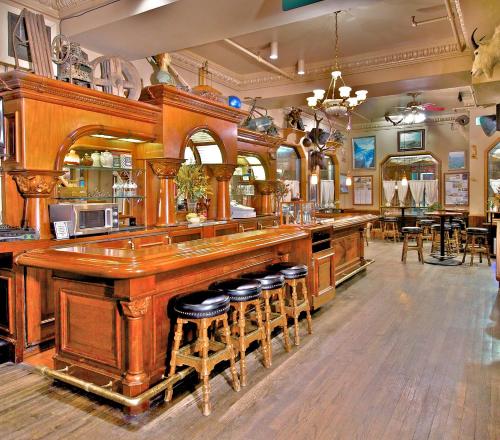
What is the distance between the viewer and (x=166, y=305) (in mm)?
3084

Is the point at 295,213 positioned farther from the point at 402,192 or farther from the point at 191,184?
the point at 402,192

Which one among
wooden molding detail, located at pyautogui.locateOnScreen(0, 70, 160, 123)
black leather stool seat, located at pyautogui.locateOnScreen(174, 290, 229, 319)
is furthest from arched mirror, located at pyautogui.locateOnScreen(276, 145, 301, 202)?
black leather stool seat, located at pyautogui.locateOnScreen(174, 290, 229, 319)

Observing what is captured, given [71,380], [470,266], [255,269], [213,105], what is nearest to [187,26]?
[213,105]

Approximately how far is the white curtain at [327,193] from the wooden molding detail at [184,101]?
6547mm

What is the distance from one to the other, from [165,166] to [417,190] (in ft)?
33.4

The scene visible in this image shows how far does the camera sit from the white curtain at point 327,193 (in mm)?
12477

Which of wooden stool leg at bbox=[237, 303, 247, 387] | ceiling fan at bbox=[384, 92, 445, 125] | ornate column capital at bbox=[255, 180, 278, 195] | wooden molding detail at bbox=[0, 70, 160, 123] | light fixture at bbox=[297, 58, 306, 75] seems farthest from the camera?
ceiling fan at bbox=[384, 92, 445, 125]

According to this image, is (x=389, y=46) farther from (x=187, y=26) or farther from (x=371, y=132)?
(x=371, y=132)

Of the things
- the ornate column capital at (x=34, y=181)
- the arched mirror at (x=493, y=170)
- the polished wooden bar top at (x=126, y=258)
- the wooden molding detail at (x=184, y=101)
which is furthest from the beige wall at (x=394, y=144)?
the polished wooden bar top at (x=126, y=258)

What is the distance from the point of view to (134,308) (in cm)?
262

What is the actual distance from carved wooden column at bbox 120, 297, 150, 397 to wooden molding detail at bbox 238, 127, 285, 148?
496 centimetres

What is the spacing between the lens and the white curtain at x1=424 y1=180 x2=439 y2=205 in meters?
12.8

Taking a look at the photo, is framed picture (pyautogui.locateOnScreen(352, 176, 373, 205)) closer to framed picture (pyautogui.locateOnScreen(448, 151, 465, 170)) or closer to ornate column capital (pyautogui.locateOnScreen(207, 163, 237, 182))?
framed picture (pyautogui.locateOnScreen(448, 151, 465, 170))

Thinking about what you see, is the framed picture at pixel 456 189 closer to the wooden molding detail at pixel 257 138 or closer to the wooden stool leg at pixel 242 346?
the wooden molding detail at pixel 257 138
